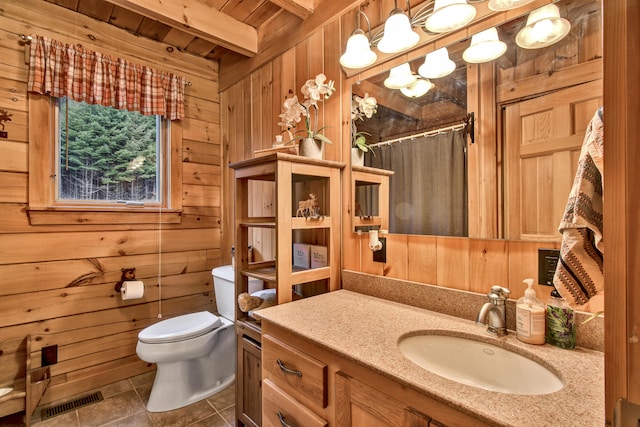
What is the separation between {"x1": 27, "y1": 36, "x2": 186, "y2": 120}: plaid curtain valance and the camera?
1.82 metres

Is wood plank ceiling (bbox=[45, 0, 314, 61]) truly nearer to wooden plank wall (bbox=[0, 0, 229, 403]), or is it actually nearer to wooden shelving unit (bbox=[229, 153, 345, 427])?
wooden plank wall (bbox=[0, 0, 229, 403])

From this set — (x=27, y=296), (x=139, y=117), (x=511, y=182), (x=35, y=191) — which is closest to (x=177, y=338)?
(x=27, y=296)

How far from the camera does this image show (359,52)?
4.59ft

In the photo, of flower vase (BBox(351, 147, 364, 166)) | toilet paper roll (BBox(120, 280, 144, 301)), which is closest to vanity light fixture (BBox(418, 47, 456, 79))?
flower vase (BBox(351, 147, 364, 166))

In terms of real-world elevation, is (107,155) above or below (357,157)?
above

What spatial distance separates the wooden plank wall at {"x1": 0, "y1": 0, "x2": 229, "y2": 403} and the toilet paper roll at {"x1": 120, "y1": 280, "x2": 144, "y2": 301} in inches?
4.8

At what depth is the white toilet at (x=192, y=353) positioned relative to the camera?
1775mm

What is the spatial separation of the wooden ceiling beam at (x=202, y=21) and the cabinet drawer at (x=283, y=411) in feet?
6.82

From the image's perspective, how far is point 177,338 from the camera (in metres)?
1.78

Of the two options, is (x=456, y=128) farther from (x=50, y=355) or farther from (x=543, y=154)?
(x=50, y=355)

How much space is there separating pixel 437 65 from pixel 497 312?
37.5 inches

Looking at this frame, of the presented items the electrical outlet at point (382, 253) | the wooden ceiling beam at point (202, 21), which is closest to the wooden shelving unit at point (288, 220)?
the electrical outlet at point (382, 253)

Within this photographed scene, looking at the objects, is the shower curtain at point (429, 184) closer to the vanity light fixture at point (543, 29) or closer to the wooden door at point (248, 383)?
the vanity light fixture at point (543, 29)

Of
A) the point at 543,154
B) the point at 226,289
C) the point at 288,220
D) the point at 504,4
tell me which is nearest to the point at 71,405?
the point at 226,289
